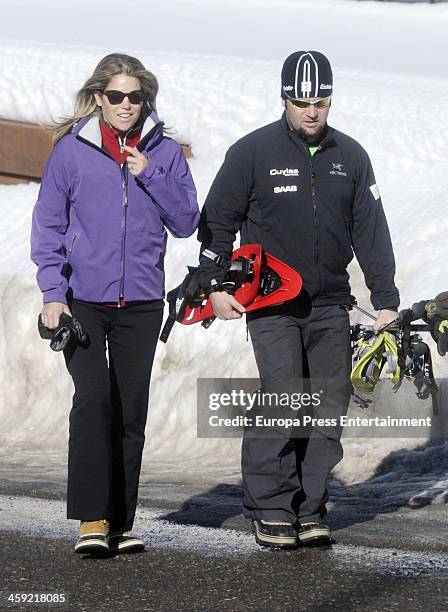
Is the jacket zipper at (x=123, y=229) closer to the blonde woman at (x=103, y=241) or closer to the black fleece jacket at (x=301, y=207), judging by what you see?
the blonde woman at (x=103, y=241)

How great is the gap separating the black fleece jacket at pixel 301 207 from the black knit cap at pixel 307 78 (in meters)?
0.17

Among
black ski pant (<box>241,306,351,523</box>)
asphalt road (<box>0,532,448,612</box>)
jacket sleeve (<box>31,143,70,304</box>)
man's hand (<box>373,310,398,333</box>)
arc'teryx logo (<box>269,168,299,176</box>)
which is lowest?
asphalt road (<box>0,532,448,612</box>)

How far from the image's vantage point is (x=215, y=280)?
20.1ft

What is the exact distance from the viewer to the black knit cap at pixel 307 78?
19.7 ft

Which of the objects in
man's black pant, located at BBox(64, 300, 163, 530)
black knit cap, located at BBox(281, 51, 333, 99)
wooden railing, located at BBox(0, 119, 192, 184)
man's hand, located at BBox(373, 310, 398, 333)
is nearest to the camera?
man's black pant, located at BBox(64, 300, 163, 530)

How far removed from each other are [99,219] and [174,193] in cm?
32


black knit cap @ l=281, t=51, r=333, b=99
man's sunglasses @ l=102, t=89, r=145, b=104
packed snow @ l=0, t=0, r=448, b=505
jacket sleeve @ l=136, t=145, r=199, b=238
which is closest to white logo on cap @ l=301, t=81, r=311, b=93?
black knit cap @ l=281, t=51, r=333, b=99

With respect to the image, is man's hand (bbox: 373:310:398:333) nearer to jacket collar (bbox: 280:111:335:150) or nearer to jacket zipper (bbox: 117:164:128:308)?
jacket collar (bbox: 280:111:335:150)

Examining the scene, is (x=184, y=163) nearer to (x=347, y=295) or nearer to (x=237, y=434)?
(x=347, y=295)

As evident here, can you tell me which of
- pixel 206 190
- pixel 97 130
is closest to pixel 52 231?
pixel 97 130

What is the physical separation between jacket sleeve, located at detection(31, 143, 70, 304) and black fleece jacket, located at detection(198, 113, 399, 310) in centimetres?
71

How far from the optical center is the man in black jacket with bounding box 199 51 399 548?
6047mm

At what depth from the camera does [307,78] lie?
19.7 feet

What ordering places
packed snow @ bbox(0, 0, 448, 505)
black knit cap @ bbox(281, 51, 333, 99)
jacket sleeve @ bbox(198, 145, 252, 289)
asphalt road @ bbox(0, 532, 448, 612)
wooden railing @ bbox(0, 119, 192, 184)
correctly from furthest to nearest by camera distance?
wooden railing @ bbox(0, 119, 192, 184) < packed snow @ bbox(0, 0, 448, 505) < jacket sleeve @ bbox(198, 145, 252, 289) < black knit cap @ bbox(281, 51, 333, 99) < asphalt road @ bbox(0, 532, 448, 612)
